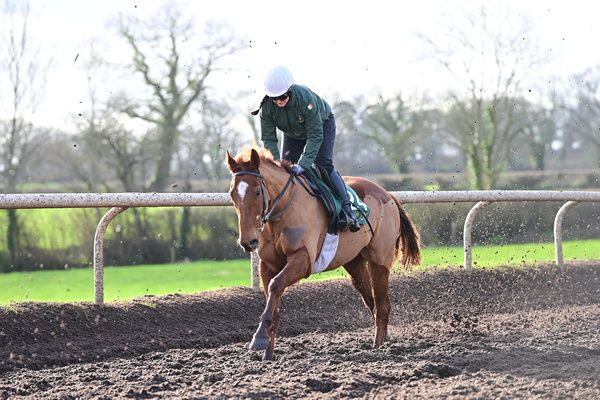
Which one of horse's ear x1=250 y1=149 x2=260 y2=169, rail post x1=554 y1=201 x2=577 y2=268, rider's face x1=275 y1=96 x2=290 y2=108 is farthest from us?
rail post x1=554 y1=201 x2=577 y2=268

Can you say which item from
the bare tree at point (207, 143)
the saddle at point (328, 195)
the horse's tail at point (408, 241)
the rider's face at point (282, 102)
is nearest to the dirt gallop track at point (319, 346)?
the horse's tail at point (408, 241)

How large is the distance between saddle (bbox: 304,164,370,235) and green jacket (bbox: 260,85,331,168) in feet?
0.79

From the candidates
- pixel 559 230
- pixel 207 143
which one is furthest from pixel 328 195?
pixel 207 143

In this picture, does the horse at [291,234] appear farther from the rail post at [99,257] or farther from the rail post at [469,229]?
the rail post at [469,229]

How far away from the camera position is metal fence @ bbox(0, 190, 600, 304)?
23.2 ft

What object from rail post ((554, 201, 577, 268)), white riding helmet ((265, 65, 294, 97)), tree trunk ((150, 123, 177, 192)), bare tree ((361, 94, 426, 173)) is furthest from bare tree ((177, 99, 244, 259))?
white riding helmet ((265, 65, 294, 97))

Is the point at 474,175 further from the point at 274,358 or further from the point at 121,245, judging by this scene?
the point at 274,358

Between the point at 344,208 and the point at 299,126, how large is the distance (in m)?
0.78

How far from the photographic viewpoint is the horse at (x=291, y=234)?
6.16 metres

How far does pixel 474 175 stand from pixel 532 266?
39.9ft

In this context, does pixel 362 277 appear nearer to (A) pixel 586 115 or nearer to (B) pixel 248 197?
(B) pixel 248 197

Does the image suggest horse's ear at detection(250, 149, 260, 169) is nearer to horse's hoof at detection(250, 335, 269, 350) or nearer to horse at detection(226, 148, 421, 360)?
horse at detection(226, 148, 421, 360)

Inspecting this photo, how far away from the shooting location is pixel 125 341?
7.19m

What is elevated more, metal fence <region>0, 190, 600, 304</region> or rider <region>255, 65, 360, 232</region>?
rider <region>255, 65, 360, 232</region>
